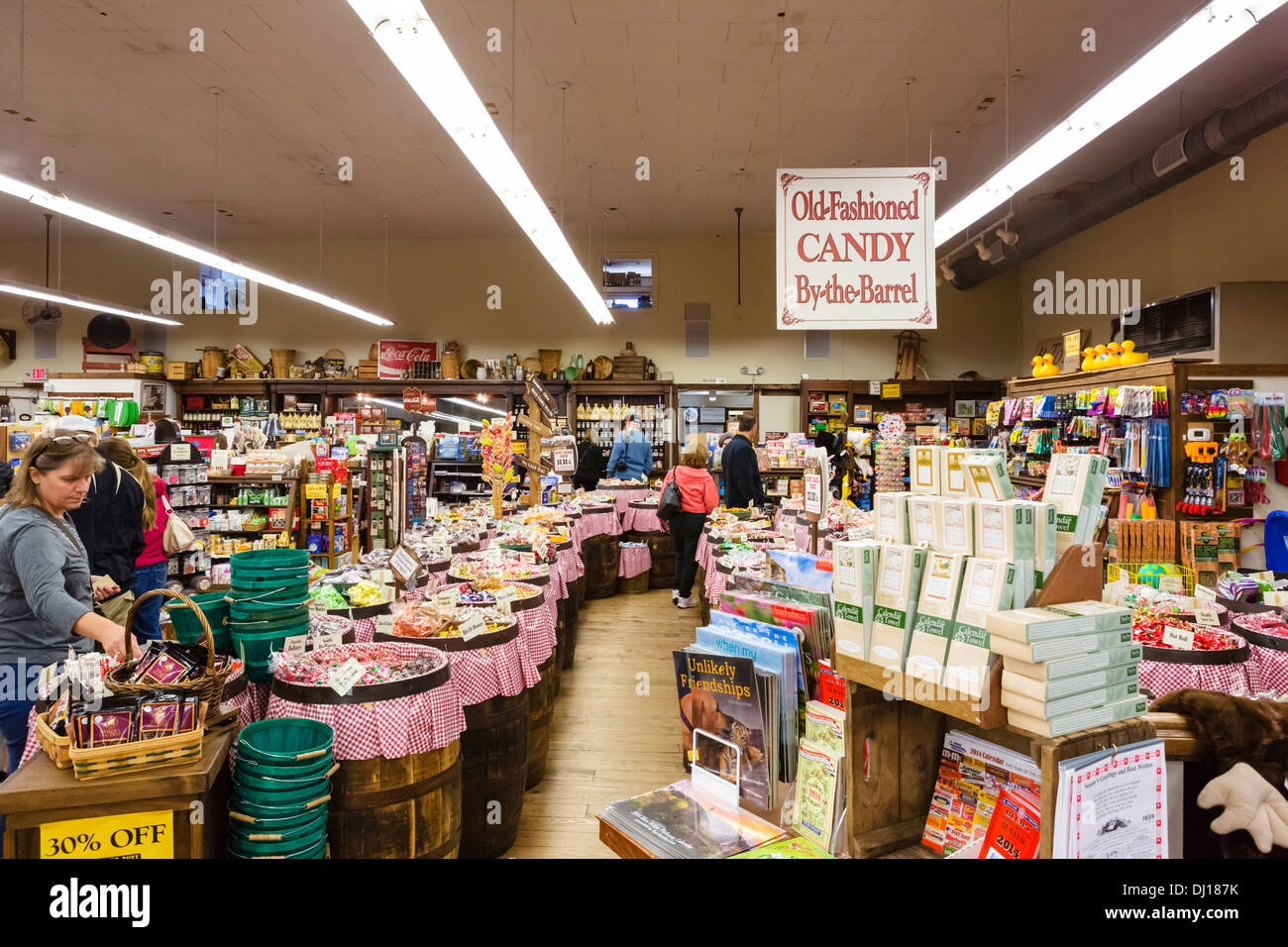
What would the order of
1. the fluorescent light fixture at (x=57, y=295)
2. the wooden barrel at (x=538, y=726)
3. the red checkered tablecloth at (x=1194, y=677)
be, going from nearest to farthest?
the red checkered tablecloth at (x=1194, y=677)
the wooden barrel at (x=538, y=726)
the fluorescent light fixture at (x=57, y=295)

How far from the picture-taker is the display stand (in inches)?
60.8

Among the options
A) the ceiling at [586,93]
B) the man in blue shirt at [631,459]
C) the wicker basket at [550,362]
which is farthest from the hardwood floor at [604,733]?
the wicker basket at [550,362]

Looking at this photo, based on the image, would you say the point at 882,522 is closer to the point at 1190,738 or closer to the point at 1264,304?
the point at 1190,738

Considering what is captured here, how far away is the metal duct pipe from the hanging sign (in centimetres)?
405

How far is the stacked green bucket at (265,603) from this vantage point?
2.69m

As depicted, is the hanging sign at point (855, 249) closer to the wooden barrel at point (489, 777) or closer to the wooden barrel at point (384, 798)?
the wooden barrel at point (489, 777)

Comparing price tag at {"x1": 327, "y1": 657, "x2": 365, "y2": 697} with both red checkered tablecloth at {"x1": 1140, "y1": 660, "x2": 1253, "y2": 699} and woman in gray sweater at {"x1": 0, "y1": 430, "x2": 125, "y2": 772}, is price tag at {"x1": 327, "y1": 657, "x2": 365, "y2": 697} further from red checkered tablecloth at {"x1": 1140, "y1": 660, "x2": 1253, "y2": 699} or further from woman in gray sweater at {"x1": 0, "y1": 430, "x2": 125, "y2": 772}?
red checkered tablecloth at {"x1": 1140, "y1": 660, "x2": 1253, "y2": 699}

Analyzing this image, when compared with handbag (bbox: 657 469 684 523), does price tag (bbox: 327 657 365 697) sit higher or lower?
lower

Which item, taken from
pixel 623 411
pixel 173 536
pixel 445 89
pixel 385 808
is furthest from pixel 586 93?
pixel 385 808

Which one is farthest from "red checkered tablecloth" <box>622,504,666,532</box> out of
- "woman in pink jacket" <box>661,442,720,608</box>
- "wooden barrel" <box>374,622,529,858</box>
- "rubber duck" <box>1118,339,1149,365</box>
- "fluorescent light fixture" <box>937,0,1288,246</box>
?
"wooden barrel" <box>374,622,529,858</box>

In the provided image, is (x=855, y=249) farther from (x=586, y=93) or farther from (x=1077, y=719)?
(x=586, y=93)

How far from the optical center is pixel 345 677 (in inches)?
95.5
